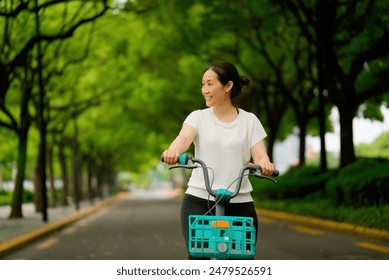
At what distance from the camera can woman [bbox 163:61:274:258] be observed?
388 centimetres

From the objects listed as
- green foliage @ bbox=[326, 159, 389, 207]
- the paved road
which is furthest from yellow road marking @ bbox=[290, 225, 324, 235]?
green foliage @ bbox=[326, 159, 389, 207]

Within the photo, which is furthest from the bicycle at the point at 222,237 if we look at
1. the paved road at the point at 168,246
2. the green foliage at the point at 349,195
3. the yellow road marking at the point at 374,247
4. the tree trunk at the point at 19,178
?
the tree trunk at the point at 19,178

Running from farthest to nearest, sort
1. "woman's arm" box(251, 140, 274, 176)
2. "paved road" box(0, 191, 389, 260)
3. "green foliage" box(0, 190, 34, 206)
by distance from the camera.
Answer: "green foliage" box(0, 190, 34, 206) < "paved road" box(0, 191, 389, 260) < "woman's arm" box(251, 140, 274, 176)

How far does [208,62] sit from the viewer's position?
98.5ft

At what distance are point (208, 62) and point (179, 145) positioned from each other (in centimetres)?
2643

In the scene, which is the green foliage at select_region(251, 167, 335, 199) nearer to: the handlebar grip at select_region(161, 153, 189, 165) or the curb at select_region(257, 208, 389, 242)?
the curb at select_region(257, 208, 389, 242)

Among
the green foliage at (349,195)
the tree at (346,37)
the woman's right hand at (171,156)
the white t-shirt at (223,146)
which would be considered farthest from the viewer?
the tree at (346,37)

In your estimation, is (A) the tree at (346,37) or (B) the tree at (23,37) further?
(A) the tree at (346,37)

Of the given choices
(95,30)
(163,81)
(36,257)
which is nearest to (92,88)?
(163,81)

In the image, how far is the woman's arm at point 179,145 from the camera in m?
3.67

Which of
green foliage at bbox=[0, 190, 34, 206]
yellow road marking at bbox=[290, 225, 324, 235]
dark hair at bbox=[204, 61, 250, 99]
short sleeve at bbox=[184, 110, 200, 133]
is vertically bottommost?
green foliage at bbox=[0, 190, 34, 206]

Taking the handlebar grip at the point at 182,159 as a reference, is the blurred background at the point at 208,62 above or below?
above

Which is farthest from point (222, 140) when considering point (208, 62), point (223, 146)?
point (208, 62)

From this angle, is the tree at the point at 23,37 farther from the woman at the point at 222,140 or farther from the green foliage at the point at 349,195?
the woman at the point at 222,140
